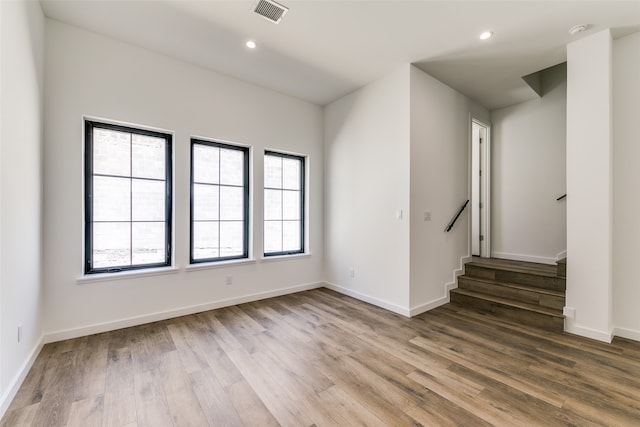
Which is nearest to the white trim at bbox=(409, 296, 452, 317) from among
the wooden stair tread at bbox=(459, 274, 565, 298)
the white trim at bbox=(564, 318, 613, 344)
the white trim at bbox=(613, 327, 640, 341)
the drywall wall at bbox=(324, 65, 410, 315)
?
the drywall wall at bbox=(324, 65, 410, 315)

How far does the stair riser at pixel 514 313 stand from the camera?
2921 millimetres

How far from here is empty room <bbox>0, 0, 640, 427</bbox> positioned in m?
1.91

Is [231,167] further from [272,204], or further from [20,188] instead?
[20,188]

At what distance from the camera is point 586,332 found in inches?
109

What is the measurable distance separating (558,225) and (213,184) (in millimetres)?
5182

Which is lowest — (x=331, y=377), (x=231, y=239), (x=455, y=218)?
(x=331, y=377)

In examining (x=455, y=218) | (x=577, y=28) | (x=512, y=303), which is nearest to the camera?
(x=577, y=28)

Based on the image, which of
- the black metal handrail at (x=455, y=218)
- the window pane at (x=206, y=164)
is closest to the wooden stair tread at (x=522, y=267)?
the black metal handrail at (x=455, y=218)

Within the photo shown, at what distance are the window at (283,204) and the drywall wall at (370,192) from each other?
0.48 m

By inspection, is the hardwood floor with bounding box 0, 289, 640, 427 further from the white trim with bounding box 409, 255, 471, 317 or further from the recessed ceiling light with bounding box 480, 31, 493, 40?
the recessed ceiling light with bounding box 480, 31, 493, 40

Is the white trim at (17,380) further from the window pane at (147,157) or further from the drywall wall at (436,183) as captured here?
the drywall wall at (436,183)

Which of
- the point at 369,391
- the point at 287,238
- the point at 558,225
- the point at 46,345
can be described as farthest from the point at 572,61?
the point at 46,345

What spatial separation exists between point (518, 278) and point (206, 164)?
441 centimetres

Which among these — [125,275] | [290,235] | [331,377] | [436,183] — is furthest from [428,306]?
[125,275]
